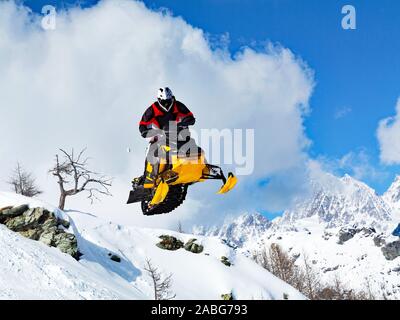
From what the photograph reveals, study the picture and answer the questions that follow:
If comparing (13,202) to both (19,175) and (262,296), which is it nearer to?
(19,175)

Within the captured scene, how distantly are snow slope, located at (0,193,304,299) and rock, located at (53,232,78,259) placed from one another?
89cm

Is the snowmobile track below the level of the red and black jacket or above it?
below

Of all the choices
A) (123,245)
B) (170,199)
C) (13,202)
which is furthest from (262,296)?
(170,199)

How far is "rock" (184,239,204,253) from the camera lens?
43.4 m

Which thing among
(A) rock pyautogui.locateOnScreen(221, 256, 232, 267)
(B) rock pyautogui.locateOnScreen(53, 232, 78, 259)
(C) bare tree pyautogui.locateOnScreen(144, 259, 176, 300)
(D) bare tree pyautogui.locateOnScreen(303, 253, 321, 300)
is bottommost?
(C) bare tree pyautogui.locateOnScreen(144, 259, 176, 300)

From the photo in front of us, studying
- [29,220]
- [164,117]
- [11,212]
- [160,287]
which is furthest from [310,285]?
[164,117]

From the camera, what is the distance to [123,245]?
3912 cm

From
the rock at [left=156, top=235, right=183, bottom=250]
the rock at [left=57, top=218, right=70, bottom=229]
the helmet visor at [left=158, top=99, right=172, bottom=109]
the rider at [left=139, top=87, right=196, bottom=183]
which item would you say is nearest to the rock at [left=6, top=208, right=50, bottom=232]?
the rock at [left=57, top=218, right=70, bottom=229]

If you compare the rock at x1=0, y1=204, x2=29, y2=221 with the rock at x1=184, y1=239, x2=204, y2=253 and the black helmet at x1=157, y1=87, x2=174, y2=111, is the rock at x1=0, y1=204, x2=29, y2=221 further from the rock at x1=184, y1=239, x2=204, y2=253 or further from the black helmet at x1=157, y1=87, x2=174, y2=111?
the black helmet at x1=157, y1=87, x2=174, y2=111

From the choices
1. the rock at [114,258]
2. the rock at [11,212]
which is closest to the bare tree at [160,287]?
the rock at [114,258]

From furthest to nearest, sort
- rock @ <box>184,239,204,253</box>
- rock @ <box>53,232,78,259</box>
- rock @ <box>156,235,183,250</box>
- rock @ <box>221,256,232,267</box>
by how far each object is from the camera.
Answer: rock @ <box>221,256,232,267</box> < rock @ <box>184,239,204,253</box> < rock @ <box>156,235,183,250</box> < rock @ <box>53,232,78,259</box>

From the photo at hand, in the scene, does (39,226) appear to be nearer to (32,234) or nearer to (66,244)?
(32,234)

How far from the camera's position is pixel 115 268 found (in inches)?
1261
